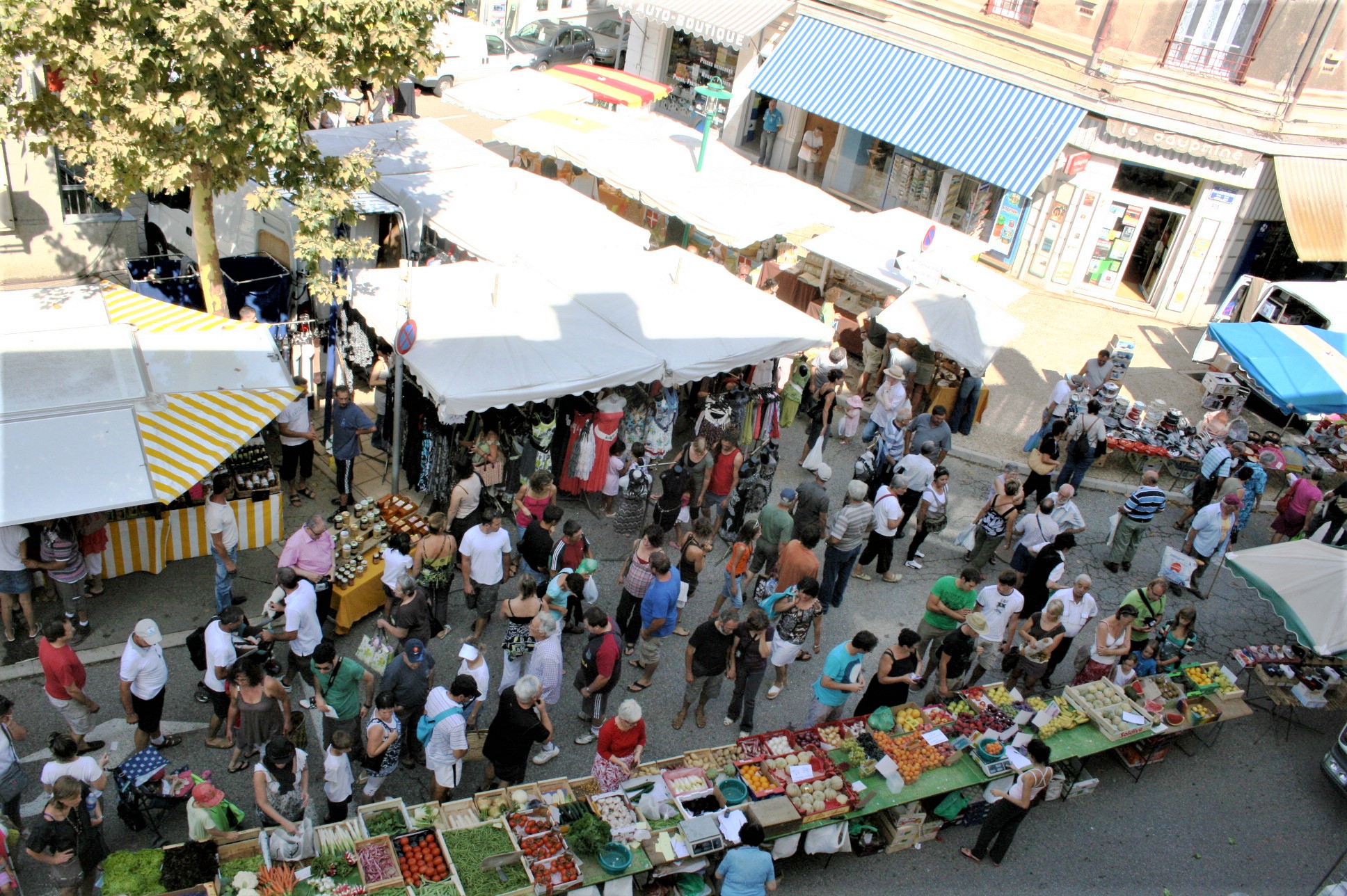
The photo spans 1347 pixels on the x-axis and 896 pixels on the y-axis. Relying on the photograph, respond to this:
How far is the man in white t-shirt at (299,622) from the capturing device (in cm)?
800

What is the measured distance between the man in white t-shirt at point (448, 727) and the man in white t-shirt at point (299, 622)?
1340mm

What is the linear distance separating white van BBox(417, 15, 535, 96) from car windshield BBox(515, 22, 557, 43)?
55.3 inches

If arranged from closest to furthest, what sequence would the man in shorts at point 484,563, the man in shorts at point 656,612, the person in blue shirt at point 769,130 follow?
the man in shorts at point 656,612 → the man in shorts at point 484,563 → the person in blue shirt at point 769,130

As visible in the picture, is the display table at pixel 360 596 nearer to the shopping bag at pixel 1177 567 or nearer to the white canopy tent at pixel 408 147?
the white canopy tent at pixel 408 147

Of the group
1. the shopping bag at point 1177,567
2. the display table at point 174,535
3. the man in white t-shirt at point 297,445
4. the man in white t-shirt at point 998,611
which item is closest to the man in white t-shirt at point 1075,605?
the man in white t-shirt at point 998,611

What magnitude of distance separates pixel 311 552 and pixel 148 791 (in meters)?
2.23

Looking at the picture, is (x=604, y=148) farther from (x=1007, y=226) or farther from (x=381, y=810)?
(x=381, y=810)

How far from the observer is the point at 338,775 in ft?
23.0

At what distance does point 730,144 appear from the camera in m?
24.5

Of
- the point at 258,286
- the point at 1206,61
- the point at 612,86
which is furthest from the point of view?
the point at 612,86

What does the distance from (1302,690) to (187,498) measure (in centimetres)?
1155

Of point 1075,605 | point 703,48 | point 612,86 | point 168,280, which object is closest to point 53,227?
point 168,280

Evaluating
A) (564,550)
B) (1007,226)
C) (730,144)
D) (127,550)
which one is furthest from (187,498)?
(730,144)

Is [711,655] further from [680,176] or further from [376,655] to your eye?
[680,176]
